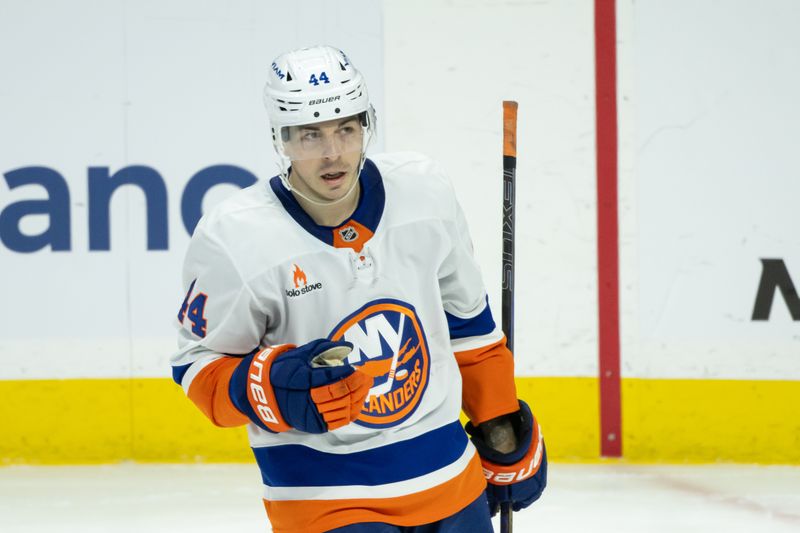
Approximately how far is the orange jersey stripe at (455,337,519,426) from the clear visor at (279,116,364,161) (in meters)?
0.39

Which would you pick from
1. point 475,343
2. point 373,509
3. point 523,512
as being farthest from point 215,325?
point 523,512

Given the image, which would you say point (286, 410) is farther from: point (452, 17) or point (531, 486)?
point (452, 17)

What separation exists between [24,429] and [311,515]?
8.01 ft

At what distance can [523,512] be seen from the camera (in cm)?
320

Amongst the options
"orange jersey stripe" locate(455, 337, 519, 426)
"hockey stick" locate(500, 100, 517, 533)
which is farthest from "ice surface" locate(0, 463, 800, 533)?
"orange jersey stripe" locate(455, 337, 519, 426)

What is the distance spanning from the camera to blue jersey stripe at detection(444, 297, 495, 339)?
1.78m

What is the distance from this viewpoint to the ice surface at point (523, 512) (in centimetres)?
310

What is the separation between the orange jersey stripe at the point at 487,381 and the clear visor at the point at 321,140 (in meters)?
0.39

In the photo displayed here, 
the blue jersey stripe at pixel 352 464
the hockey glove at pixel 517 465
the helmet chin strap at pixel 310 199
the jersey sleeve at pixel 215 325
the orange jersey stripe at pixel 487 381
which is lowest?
the hockey glove at pixel 517 465

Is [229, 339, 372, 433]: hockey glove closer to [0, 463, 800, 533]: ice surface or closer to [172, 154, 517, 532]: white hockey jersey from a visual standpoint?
[172, 154, 517, 532]: white hockey jersey

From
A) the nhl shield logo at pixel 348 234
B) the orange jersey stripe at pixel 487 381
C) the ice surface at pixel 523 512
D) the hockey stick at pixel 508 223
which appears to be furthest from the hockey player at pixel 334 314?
the ice surface at pixel 523 512

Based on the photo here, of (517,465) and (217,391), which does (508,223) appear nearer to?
(517,465)

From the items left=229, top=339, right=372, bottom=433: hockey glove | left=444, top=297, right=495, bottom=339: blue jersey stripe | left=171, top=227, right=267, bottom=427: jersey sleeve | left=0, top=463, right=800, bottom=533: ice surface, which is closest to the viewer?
left=229, top=339, right=372, bottom=433: hockey glove

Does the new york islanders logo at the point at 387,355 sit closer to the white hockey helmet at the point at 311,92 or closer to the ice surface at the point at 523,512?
the white hockey helmet at the point at 311,92
